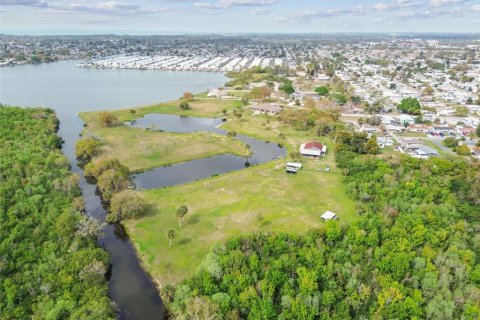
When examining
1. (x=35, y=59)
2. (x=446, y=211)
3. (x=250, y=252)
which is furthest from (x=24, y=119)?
(x=35, y=59)

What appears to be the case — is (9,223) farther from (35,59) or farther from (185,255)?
(35,59)

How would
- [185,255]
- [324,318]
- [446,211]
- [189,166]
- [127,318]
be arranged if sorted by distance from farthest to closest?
[189,166] → [446,211] → [185,255] → [127,318] → [324,318]

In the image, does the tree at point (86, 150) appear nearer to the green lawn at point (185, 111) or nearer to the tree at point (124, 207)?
the tree at point (124, 207)

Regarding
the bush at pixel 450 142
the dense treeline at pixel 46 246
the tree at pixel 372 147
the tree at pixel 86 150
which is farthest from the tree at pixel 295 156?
the tree at pixel 86 150

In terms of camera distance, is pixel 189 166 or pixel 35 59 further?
pixel 35 59

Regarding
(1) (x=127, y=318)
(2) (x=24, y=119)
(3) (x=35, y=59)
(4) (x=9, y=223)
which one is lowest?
(1) (x=127, y=318)

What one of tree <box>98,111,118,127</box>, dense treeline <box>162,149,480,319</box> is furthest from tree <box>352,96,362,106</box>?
tree <box>98,111,118,127</box>

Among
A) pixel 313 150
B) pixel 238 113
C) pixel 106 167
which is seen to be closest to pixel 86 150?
pixel 106 167
